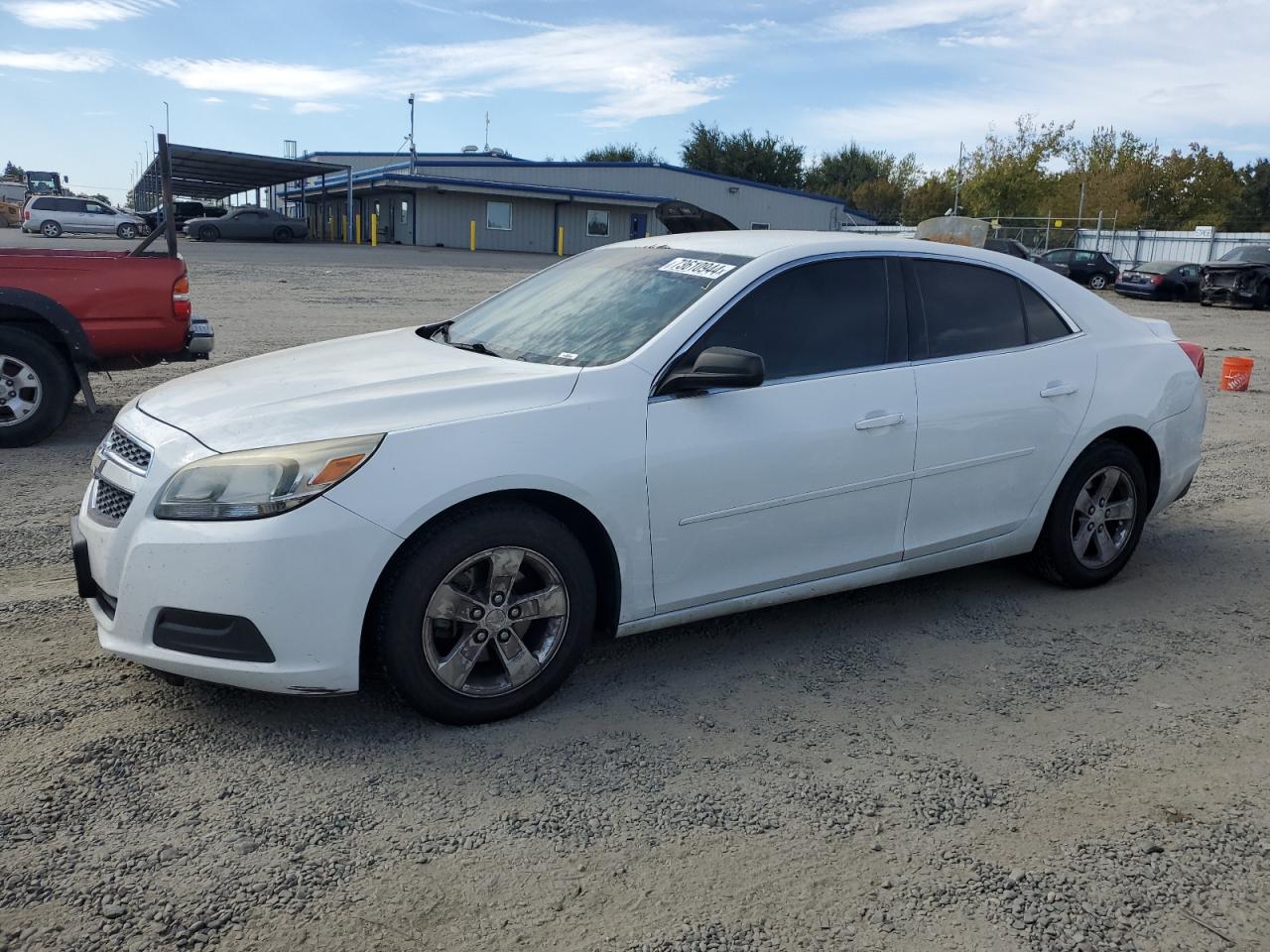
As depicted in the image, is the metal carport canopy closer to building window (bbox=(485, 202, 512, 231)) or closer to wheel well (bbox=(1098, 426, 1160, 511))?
building window (bbox=(485, 202, 512, 231))

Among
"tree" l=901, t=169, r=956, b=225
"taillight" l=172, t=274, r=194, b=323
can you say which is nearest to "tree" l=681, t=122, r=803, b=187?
"tree" l=901, t=169, r=956, b=225

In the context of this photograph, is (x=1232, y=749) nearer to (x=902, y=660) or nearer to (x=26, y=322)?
(x=902, y=660)

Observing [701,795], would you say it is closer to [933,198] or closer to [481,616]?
[481,616]

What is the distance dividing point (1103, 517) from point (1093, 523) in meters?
0.07

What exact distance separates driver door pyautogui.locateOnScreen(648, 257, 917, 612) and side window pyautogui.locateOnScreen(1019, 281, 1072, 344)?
0.77 meters

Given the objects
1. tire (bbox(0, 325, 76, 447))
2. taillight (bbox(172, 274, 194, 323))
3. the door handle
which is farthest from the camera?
taillight (bbox(172, 274, 194, 323))

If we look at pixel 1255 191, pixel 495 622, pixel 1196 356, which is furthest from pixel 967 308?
pixel 1255 191

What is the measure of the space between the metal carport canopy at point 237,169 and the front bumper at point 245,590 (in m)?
30.1

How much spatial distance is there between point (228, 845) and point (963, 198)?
73886 mm

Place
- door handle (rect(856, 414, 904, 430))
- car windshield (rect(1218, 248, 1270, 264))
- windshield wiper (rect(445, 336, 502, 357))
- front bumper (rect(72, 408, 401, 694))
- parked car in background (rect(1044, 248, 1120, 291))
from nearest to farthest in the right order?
front bumper (rect(72, 408, 401, 694)) < door handle (rect(856, 414, 904, 430)) < windshield wiper (rect(445, 336, 502, 357)) < car windshield (rect(1218, 248, 1270, 264)) < parked car in background (rect(1044, 248, 1120, 291))

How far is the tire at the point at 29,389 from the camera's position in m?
7.18

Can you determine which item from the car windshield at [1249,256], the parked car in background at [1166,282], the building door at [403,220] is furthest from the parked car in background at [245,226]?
the car windshield at [1249,256]

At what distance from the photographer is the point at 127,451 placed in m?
3.63

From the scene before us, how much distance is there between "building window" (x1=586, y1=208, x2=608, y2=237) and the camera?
163 feet
